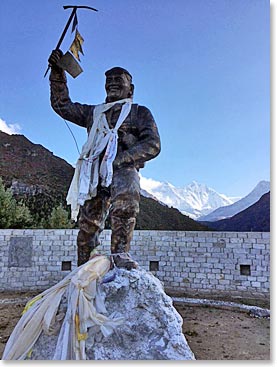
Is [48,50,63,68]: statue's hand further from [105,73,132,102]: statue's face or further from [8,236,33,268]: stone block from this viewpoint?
[8,236,33,268]: stone block

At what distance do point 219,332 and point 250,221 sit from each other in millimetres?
3418

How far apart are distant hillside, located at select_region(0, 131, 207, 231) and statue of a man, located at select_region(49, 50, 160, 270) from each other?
5.08m

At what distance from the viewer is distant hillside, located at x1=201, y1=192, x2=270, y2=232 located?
5.20 meters

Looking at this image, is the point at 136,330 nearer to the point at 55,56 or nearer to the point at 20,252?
the point at 55,56

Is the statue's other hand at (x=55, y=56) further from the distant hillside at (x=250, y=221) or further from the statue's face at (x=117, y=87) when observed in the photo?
the distant hillside at (x=250, y=221)

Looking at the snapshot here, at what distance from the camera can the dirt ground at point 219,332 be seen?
6.20 ft

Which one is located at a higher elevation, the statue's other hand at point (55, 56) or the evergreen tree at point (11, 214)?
the statue's other hand at point (55, 56)

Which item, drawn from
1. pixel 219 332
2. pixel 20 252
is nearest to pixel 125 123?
pixel 219 332

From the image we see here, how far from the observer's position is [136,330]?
1267mm

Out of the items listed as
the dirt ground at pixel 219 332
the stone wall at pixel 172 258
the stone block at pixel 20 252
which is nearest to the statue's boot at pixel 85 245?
the dirt ground at pixel 219 332

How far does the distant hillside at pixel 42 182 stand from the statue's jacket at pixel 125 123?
5.07 meters

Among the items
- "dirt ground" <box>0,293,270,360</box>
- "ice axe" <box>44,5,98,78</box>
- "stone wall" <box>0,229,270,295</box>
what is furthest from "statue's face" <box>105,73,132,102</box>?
"stone wall" <box>0,229,270,295</box>

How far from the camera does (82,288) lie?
1.26 m

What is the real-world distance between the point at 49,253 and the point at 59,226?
Result: 5.65 feet
